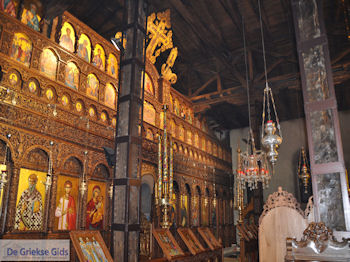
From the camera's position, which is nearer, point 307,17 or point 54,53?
point 307,17

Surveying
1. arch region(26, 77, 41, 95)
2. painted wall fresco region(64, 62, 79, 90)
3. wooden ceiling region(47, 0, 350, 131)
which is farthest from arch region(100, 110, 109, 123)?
wooden ceiling region(47, 0, 350, 131)

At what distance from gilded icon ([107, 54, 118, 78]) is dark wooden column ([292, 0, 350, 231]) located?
244 inches

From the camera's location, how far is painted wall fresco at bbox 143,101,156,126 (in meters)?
11.0

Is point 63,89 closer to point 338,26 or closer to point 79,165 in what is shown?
point 79,165

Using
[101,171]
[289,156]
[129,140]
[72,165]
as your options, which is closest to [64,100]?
[72,165]

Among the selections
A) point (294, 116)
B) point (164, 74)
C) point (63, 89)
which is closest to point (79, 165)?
point (63, 89)

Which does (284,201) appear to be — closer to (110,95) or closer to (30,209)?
(30,209)

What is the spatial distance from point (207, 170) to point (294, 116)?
6.17 metres

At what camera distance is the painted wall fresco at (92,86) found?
8.99 metres

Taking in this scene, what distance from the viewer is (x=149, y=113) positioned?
1134cm

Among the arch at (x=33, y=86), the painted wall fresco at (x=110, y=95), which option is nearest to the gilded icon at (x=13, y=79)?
the arch at (x=33, y=86)

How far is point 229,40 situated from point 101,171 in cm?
683

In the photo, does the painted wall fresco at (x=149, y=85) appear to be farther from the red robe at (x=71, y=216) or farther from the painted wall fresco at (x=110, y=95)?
the red robe at (x=71, y=216)

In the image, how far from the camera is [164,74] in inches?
469
